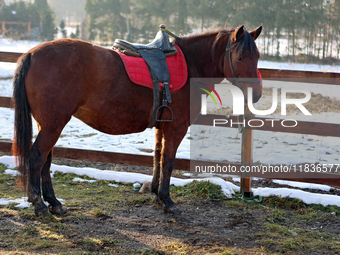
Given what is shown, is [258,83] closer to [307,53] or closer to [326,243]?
[326,243]

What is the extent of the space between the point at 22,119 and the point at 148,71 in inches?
51.8

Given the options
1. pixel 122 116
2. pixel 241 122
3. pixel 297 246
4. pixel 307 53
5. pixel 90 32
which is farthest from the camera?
pixel 90 32

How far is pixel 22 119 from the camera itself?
119 inches

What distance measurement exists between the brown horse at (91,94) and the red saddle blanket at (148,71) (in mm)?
60

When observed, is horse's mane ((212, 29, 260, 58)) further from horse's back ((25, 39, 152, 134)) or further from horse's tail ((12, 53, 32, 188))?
horse's tail ((12, 53, 32, 188))

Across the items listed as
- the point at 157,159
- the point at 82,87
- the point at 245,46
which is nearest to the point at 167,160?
the point at 157,159

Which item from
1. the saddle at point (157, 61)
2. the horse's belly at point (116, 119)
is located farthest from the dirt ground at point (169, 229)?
the saddle at point (157, 61)

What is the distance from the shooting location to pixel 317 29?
22953 millimetres

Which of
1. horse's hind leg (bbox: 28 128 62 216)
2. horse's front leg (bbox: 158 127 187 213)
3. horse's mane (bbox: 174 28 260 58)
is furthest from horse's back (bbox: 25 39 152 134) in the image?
horse's mane (bbox: 174 28 260 58)

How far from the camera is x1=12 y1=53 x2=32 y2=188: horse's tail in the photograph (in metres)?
2.95

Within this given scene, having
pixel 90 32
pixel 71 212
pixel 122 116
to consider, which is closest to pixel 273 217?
pixel 122 116

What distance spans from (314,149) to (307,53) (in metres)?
19.1

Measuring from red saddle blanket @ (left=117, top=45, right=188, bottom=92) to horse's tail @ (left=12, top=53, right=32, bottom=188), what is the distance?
37.3 inches

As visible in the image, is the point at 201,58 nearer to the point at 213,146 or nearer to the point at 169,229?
the point at 169,229
